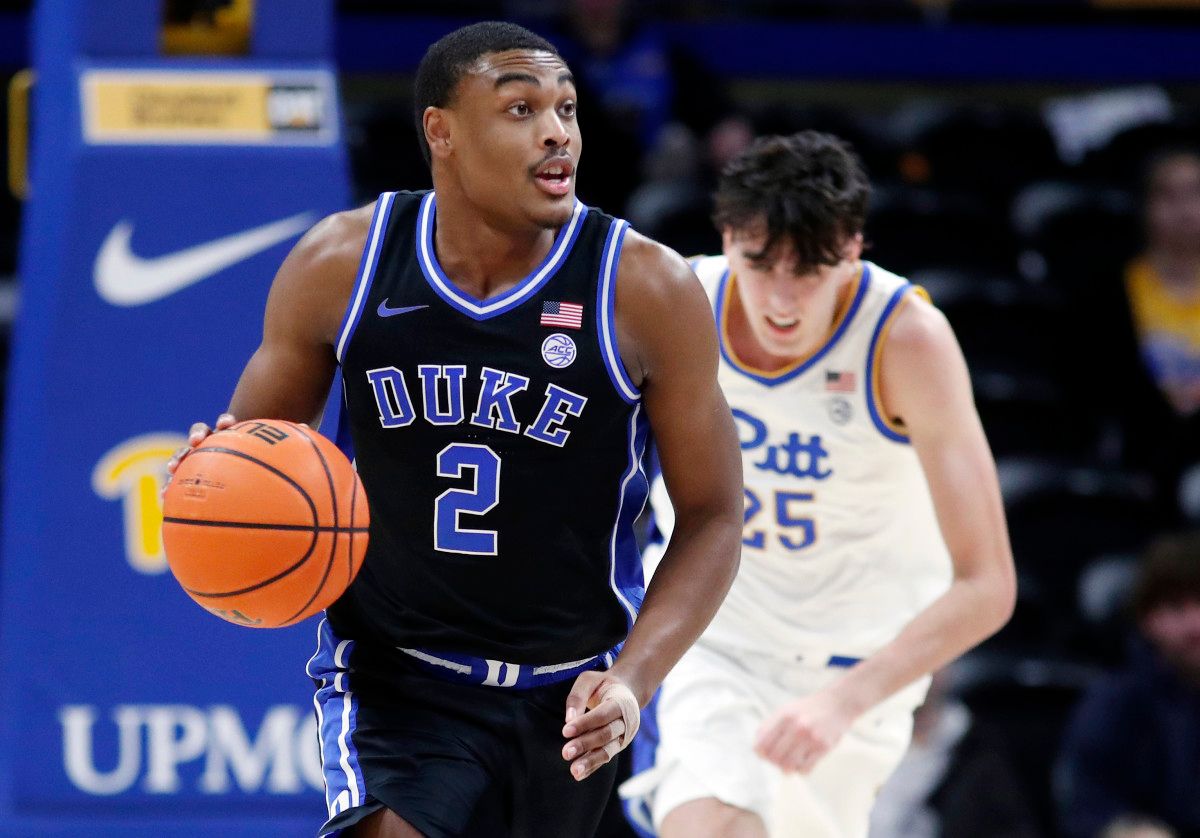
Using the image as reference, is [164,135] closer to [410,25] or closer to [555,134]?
[555,134]

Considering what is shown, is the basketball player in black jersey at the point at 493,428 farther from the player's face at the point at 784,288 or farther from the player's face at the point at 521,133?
the player's face at the point at 784,288

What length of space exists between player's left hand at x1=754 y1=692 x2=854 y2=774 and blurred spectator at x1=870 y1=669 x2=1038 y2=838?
1850 mm

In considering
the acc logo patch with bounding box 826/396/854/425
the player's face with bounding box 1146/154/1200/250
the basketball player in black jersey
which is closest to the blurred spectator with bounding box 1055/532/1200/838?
the player's face with bounding box 1146/154/1200/250

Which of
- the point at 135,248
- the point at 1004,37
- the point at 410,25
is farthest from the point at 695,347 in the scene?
the point at 1004,37

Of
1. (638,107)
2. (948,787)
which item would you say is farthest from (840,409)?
(638,107)

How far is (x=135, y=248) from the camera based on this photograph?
5.04 m

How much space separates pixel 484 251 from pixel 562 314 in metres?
0.19

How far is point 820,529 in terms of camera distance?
14.1ft

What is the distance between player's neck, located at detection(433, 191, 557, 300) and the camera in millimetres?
3262

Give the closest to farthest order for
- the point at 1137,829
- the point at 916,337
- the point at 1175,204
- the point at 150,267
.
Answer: the point at 916,337, the point at 150,267, the point at 1137,829, the point at 1175,204

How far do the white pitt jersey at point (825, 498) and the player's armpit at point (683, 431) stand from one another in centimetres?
95

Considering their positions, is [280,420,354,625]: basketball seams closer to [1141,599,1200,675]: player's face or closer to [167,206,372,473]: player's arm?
[167,206,372,473]: player's arm

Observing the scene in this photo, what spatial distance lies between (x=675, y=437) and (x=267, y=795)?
7.57 ft

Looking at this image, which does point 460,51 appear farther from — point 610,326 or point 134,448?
point 134,448
